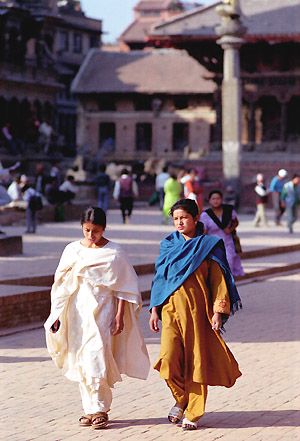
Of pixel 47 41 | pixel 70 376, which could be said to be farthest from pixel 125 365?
pixel 47 41

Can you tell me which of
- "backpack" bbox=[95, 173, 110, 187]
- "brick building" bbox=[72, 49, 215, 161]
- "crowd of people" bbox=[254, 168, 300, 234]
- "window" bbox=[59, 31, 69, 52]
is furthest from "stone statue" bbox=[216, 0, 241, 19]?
"window" bbox=[59, 31, 69, 52]

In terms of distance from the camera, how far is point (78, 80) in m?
78.9

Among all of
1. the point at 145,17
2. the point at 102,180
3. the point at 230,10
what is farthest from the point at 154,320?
the point at 145,17

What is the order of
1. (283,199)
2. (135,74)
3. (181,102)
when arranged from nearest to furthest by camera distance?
(283,199), (135,74), (181,102)

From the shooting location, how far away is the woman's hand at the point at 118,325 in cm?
1005

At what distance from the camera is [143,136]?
→ 8094 centimetres

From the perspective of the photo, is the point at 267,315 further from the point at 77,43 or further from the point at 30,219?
the point at 77,43

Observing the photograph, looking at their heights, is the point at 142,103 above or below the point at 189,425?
above

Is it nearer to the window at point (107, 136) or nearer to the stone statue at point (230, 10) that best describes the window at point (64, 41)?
the window at point (107, 136)

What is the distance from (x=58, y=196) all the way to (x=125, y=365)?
30.3m

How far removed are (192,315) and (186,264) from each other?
0.36 m

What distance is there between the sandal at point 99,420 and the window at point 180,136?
70.2 metres

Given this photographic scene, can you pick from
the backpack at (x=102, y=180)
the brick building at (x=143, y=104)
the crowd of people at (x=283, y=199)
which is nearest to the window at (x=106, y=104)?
the brick building at (x=143, y=104)

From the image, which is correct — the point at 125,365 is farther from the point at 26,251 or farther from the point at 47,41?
the point at 47,41
